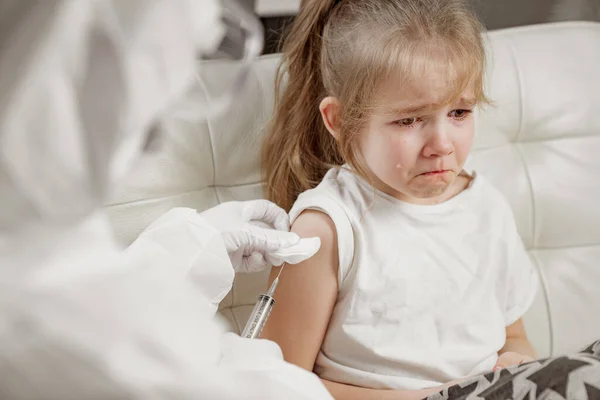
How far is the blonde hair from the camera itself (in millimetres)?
1129

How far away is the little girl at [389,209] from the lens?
1.13 meters

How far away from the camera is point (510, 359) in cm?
125

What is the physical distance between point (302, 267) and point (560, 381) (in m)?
0.41

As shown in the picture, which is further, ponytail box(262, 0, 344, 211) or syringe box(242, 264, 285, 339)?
ponytail box(262, 0, 344, 211)

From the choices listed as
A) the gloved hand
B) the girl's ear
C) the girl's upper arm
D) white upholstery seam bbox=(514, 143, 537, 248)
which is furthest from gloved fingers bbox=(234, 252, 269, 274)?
white upholstery seam bbox=(514, 143, 537, 248)

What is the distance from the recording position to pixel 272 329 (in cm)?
118

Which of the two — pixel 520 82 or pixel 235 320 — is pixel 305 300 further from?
pixel 520 82

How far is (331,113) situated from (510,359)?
470 millimetres

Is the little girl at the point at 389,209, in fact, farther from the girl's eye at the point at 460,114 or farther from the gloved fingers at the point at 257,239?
the gloved fingers at the point at 257,239

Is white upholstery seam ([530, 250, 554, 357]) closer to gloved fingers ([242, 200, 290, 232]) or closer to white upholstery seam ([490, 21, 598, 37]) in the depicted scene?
white upholstery seam ([490, 21, 598, 37])

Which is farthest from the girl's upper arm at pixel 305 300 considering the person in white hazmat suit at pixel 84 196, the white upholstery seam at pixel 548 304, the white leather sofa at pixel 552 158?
the person in white hazmat suit at pixel 84 196

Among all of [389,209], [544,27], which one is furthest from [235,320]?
[544,27]

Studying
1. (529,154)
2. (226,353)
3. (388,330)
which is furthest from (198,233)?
(529,154)

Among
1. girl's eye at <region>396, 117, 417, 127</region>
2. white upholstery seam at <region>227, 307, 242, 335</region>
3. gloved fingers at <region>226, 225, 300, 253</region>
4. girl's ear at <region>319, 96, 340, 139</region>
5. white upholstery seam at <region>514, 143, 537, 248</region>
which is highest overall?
girl's eye at <region>396, 117, 417, 127</region>
